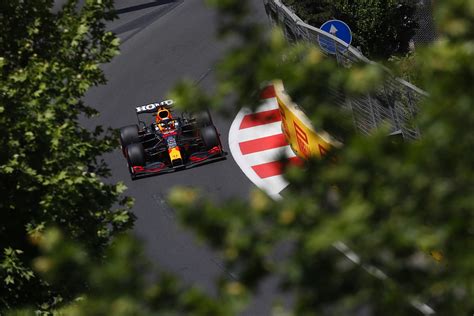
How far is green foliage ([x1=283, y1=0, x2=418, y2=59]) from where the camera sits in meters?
20.3

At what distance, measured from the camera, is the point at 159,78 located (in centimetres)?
2228

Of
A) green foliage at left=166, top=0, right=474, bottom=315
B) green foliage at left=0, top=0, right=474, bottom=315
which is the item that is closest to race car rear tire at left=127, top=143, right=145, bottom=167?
green foliage at left=0, top=0, right=474, bottom=315

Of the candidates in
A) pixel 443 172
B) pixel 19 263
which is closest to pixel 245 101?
pixel 443 172

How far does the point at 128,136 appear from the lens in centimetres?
1809

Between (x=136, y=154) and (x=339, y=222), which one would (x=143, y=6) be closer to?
(x=136, y=154)

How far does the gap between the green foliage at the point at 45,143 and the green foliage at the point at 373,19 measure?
11126 mm

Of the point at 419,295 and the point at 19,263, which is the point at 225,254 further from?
the point at 19,263

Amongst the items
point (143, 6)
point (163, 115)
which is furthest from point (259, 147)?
point (143, 6)

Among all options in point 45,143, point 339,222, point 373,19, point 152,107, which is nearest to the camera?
point 339,222

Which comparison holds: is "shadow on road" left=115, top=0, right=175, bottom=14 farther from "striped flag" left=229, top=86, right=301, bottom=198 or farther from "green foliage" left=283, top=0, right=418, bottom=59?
"striped flag" left=229, top=86, right=301, bottom=198

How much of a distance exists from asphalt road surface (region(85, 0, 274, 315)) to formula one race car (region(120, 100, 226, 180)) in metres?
0.22

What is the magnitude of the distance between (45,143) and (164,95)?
12230 millimetres

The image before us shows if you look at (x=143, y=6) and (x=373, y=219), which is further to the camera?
(x=143, y=6)

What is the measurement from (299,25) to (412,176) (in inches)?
495
